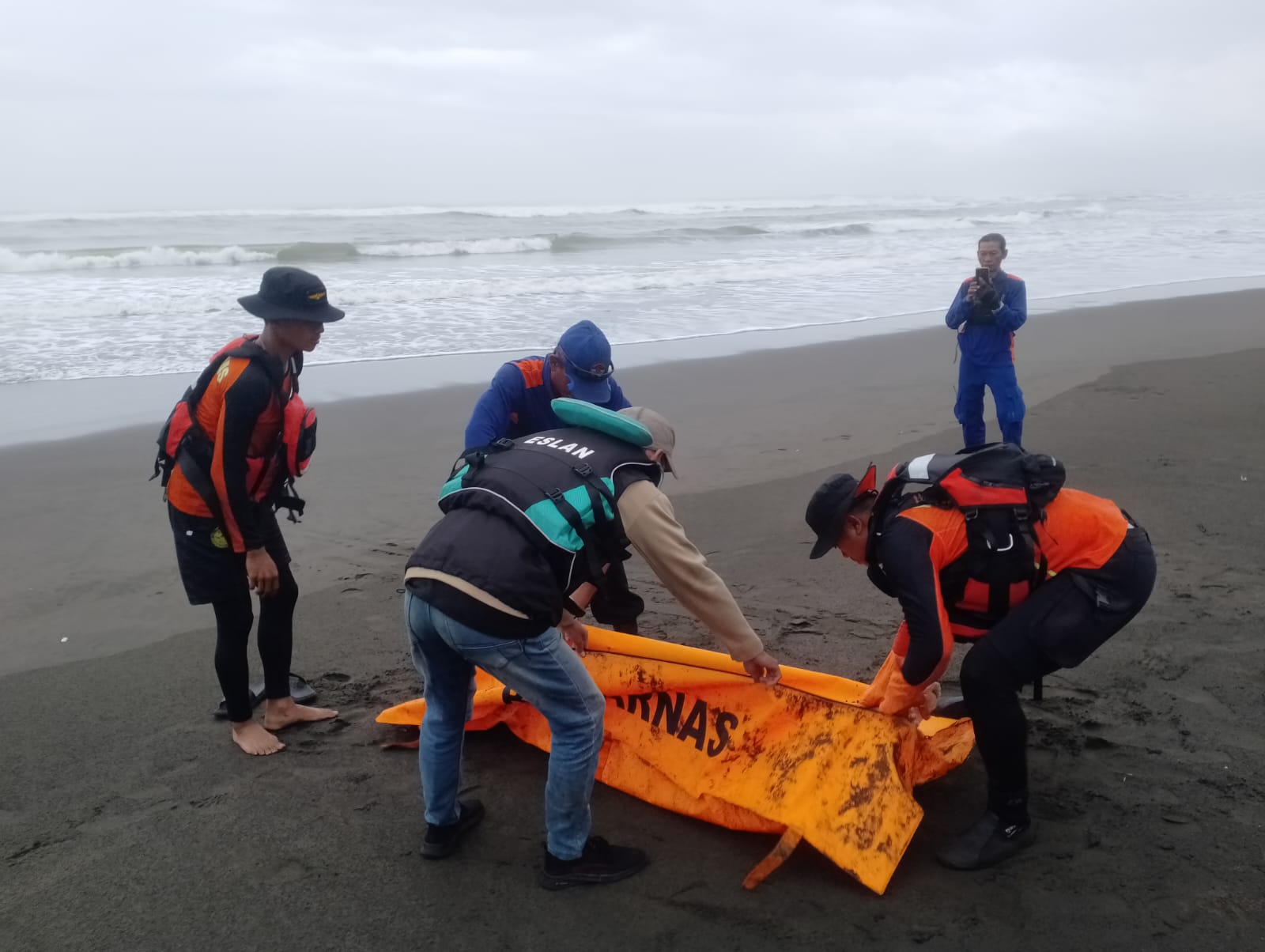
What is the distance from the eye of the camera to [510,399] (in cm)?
400

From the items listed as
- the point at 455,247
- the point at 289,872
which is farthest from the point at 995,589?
the point at 455,247

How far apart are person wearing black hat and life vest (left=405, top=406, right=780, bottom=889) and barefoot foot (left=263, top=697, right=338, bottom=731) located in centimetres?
117

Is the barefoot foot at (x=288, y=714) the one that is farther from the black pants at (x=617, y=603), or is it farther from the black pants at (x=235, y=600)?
the black pants at (x=617, y=603)

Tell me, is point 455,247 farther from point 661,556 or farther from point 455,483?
point 661,556

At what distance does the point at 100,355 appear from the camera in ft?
38.3

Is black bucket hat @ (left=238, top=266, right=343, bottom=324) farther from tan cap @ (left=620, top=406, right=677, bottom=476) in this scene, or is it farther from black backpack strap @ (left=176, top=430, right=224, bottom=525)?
tan cap @ (left=620, top=406, right=677, bottom=476)

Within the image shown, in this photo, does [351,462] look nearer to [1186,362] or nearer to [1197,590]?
[1197,590]

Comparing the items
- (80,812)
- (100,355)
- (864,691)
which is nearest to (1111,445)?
(864,691)

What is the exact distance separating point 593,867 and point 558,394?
1871 millimetres

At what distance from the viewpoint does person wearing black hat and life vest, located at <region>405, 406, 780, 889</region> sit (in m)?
2.54

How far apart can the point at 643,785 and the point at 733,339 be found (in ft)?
32.4

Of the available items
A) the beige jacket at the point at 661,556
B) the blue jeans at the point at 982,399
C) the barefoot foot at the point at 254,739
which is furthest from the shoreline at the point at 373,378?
the beige jacket at the point at 661,556

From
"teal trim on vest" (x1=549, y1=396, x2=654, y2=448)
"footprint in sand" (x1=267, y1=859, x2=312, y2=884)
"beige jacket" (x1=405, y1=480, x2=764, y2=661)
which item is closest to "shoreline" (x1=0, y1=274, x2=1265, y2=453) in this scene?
"footprint in sand" (x1=267, y1=859, x2=312, y2=884)

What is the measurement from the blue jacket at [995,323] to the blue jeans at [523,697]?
5124mm
